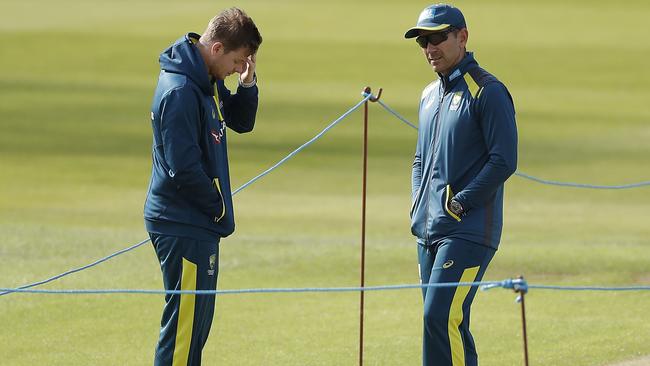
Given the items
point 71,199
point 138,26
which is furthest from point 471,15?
point 71,199

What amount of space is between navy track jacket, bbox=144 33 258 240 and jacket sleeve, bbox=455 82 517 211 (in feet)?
4.29

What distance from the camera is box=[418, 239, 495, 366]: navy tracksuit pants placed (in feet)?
22.1

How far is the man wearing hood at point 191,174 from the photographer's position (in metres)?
6.36

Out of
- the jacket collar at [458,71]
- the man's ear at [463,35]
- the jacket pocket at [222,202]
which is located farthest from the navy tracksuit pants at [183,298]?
the man's ear at [463,35]

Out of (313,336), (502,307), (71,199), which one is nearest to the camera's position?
(313,336)

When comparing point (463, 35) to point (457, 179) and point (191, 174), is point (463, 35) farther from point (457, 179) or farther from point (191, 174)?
point (191, 174)

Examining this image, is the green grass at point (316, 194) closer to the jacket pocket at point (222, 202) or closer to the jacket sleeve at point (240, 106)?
the jacket sleeve at point (240, 106)

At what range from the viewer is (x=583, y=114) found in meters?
24.6

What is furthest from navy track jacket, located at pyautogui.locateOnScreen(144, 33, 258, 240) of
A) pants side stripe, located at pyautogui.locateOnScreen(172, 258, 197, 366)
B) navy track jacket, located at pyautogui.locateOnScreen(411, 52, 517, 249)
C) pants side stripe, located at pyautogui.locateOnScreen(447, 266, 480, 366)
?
pants side stripe, located at pyautogui.locateOnScreen(447, 266, 480, 366)

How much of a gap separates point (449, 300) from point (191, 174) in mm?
1542

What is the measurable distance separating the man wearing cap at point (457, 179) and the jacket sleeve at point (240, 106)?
959mm

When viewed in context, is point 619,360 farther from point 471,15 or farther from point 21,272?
point 471,15

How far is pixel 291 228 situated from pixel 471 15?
27114 mm

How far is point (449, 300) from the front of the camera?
6734 mm
